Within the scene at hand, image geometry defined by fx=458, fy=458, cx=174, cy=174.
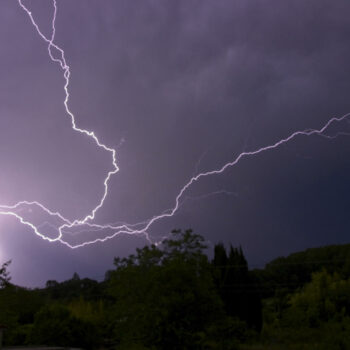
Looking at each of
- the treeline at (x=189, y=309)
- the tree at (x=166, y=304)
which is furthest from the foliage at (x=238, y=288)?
the tree at (x=166, y=304)

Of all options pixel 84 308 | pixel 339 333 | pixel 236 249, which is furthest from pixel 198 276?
pixel 84 308

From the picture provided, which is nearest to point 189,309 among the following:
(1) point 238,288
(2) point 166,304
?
(2) point 166,304

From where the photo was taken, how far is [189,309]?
13117 mm

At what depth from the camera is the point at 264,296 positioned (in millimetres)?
33219

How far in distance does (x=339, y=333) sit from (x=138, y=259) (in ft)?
21.9

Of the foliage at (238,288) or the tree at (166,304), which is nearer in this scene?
the tree at (166,304)

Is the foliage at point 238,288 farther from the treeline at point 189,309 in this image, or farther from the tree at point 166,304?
the tree at point 166,304

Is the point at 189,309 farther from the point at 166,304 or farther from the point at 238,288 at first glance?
the point at 238,288

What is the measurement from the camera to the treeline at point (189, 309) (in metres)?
13.0

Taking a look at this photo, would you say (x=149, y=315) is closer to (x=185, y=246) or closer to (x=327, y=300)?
(x=185, y=246)

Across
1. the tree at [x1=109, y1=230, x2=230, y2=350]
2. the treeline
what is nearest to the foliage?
the treeline

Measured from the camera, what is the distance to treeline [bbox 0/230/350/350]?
42.8 ft

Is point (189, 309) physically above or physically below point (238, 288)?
below

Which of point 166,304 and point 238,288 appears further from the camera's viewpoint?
point 238,288
